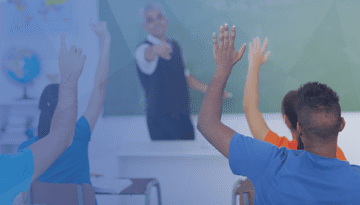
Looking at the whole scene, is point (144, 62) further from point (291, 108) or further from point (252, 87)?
point (291, 108)

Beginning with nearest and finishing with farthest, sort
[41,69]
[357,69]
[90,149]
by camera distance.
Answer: [357,69], [41,69], [90,149]

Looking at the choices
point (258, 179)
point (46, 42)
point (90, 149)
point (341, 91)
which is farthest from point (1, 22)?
point (341, 91)

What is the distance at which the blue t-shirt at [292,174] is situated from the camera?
0.71 m

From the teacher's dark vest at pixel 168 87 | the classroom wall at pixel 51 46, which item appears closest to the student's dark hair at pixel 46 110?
the classroom wall at pixel 51 46

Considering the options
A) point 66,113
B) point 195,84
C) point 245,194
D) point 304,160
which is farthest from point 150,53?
point 304,160

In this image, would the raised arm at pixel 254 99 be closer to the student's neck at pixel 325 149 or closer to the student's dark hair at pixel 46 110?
the student's neck at pixel 325 149

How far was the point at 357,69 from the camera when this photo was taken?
1994 mm

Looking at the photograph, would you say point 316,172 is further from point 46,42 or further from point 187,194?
point 46,42

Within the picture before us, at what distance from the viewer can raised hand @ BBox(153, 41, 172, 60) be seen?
6.76 ft

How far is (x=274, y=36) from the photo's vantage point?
2.01 metres

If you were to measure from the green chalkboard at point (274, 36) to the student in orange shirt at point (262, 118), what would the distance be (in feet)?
2.66

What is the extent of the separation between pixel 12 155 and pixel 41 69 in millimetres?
1525

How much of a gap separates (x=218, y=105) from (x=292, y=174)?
0.30 m

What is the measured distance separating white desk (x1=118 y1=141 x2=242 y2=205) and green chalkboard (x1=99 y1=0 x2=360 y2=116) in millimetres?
458
